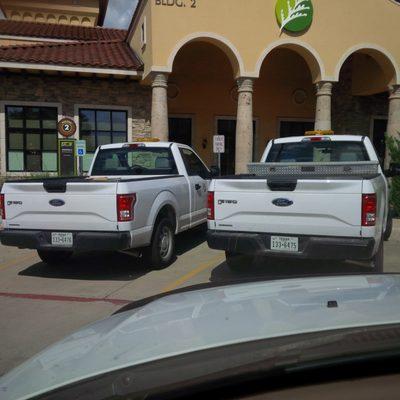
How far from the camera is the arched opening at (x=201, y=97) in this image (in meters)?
18.5

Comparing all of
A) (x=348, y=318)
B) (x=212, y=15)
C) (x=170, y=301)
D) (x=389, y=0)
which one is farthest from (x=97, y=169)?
(x=389, y=0)

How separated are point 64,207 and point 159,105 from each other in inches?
369

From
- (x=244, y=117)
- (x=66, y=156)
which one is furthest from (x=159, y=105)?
(x=66, y=156)

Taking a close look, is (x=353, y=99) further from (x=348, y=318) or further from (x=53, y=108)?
(x=348, y=318)

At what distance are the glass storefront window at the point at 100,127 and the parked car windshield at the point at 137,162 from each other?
29.5ft

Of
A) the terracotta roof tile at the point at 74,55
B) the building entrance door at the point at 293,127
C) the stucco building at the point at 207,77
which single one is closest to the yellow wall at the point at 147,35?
the stucco building at the point at 207,77

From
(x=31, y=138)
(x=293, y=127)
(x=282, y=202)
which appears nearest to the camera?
(x=282, y=202)

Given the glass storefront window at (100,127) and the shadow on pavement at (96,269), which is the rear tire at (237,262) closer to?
the shadow on pavement at (96,269)

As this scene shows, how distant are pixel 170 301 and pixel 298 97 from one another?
18.3 m

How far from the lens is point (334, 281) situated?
2.61m

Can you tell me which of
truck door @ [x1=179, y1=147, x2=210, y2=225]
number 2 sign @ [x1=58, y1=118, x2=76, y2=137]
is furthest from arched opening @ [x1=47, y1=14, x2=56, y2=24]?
truck door @ [x1=179, y1=147, x2=210, y2=225]

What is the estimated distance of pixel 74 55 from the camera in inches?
645

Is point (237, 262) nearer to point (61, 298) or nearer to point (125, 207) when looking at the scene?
point (125, 207)

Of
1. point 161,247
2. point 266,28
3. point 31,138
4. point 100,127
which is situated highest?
point 266,28
